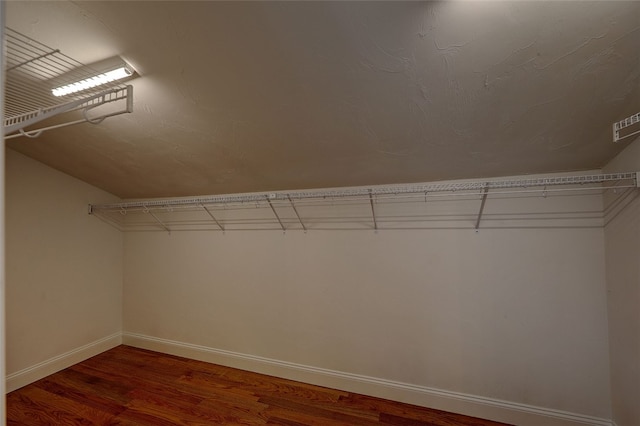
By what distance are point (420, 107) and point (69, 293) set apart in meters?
3.55

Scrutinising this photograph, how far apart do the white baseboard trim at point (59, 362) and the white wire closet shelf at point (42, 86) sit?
226 centimetres

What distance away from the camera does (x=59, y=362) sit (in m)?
2.54

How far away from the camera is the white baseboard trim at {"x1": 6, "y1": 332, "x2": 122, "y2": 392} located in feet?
7.39

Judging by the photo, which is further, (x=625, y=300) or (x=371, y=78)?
(x=625, y=300)

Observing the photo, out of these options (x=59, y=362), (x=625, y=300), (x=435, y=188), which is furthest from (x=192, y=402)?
(x=625, y=300)

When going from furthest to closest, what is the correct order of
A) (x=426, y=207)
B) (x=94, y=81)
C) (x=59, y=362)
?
(x=59, y=362) → (x=426, y=207) → (x=94, y=81)

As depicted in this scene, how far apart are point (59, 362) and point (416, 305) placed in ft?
Result: 11.0

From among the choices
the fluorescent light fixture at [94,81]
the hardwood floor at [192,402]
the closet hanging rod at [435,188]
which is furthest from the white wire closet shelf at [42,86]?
the hardwood floor at [192,402]

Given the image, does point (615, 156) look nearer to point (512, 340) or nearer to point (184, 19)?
point (512, 340)

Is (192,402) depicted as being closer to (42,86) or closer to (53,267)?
(53,267)

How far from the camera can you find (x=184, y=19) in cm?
102

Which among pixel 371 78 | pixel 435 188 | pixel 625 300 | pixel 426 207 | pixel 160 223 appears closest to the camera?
pixel 371 78

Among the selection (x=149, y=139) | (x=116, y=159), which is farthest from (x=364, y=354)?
(x=116, y=159)

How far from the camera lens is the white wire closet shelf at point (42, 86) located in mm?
1129
